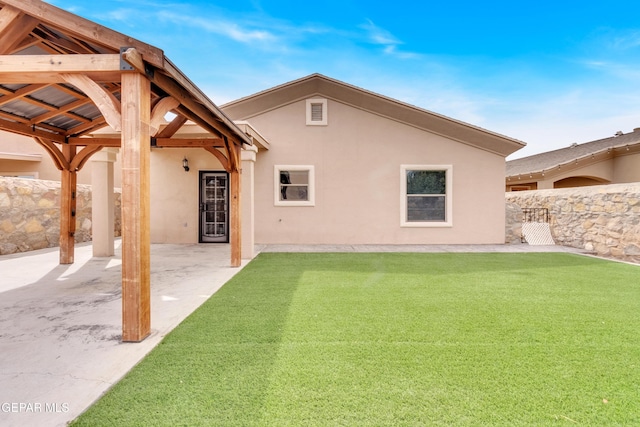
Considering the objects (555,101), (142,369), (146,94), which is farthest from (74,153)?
(555,101)

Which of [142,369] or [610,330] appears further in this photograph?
[610,330]

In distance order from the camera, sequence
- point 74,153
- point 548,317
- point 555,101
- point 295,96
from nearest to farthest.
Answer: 1. point 548,317
2. point 74,153
3. point 295,96
4. point 555,101

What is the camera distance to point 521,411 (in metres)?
1.90

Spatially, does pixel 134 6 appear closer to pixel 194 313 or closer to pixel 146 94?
pixel 146 94

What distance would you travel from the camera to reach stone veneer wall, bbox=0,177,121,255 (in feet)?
25.2

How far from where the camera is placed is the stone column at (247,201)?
7074 mm

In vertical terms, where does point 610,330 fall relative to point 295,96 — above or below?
below

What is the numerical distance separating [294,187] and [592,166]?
1582 centimetres

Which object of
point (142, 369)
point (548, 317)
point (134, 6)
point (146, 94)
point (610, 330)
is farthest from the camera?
point (134, 6)

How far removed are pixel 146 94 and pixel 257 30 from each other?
41.6 ft

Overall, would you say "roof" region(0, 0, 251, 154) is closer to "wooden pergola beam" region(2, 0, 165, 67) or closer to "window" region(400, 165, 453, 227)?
"wooden pergola beam" region(2, 0, 165, 67)

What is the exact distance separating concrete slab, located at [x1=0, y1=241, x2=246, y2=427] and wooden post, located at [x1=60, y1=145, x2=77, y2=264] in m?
0.28

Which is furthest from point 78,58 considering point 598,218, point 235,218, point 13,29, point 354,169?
point 598,218

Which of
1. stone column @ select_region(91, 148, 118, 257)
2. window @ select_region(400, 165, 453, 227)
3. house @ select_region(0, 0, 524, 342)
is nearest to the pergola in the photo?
stone column @ select_region(91, 148, 118, 257)
